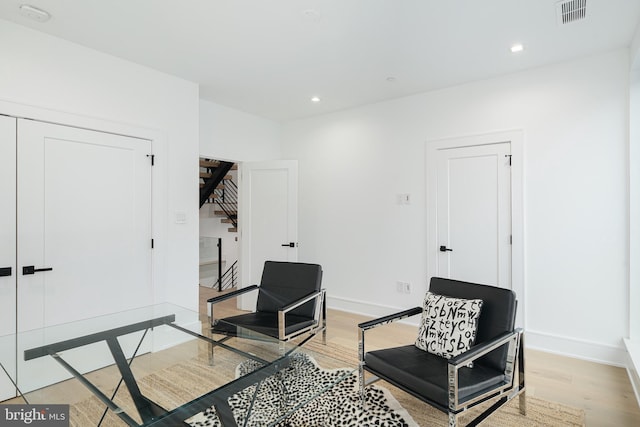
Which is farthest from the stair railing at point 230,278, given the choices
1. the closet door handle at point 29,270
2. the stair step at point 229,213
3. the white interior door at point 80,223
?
the closet door handle at point 29,270

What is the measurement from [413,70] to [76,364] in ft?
11.6

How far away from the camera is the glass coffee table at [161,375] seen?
5.41 ft

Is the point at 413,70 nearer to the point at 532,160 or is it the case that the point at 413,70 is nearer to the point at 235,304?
the point at 532,160

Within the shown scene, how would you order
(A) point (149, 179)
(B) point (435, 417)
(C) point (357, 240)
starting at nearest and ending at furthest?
(B) point (435, 417) < (A) point (149, 179) < (C) point (357, 240)

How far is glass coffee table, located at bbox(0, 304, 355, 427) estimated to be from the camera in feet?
5.41

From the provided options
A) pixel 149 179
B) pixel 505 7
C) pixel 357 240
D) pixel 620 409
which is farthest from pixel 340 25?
pixel 620 409

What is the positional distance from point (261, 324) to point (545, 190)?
294 centimetres

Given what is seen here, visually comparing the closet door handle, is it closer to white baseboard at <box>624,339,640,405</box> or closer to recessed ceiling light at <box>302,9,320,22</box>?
recessed ceiling light at <box>302,9,320,22</box>

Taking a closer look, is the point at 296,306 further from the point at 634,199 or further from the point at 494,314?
the point at 634,199

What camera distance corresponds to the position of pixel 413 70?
11.4 feet

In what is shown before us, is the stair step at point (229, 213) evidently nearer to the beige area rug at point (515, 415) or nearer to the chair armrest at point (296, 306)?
the chair armrest at point (296, 306)

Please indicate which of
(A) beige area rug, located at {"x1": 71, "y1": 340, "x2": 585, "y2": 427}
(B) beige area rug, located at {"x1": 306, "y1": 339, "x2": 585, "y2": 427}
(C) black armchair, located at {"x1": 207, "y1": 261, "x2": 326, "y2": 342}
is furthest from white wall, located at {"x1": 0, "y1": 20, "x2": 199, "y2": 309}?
(B) beige area rug, located at {"x1": 306, "y1": 339, "x2": 585, "y2": 427}

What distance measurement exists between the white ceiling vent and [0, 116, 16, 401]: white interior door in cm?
398

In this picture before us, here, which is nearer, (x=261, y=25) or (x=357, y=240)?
(x=261, y=25)
